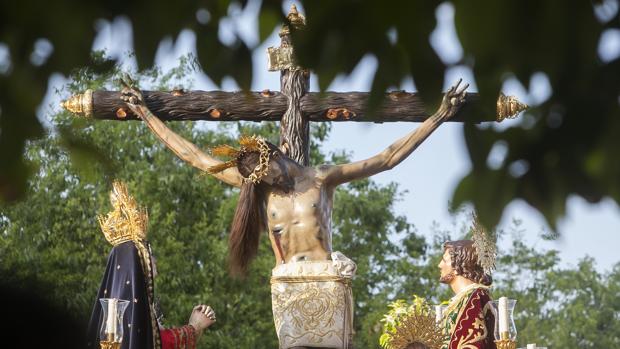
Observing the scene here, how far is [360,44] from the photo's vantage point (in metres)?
2.57

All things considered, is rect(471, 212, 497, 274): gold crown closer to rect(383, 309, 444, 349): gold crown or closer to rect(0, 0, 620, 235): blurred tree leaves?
rect(383, 309, 444, 349): gold crown

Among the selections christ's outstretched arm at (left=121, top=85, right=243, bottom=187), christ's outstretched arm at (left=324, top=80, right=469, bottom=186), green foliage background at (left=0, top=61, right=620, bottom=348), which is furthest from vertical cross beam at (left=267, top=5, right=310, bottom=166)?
green foliage background at (left=0, top=61, right=620, bottom=348)

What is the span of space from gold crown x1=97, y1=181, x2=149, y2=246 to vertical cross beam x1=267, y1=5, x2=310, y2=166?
3.24 feet

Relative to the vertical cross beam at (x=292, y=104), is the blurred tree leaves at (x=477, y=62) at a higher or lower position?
lower

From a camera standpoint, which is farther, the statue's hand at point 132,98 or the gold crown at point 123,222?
the statue's hand at point 132,98

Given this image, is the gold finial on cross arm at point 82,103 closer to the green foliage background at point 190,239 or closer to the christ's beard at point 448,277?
the christ's beard at point 448,277

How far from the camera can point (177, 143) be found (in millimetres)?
8938

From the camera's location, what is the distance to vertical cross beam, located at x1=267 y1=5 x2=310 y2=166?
9.07 m

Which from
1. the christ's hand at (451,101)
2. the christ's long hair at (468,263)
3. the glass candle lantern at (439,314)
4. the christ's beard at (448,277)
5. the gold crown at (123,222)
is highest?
the christ's hand at (451,101)

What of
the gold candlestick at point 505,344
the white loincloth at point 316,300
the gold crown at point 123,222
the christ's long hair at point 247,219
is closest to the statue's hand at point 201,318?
the christ's long hair at point 247,219

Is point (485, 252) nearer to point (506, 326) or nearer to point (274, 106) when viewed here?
point (506, 326)

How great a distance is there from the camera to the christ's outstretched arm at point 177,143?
8711mm

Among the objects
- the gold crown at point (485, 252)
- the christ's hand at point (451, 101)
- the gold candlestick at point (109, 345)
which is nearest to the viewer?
the gold candlestick at point (109, 345)

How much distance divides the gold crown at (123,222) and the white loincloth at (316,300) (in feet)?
3.14
